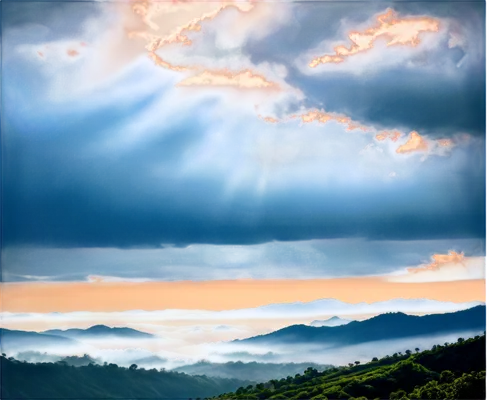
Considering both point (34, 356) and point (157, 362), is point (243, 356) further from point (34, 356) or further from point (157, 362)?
point (34, 356)

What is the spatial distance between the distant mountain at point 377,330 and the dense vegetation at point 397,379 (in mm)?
230

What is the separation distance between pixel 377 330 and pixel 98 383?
3.84 m

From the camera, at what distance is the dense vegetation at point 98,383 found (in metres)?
9.66

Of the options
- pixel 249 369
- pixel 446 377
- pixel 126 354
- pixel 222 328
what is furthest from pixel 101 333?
pixel 446 377

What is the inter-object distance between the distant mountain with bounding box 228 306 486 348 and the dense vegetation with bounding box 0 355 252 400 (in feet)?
2.54

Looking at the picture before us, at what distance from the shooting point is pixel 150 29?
9.47 m

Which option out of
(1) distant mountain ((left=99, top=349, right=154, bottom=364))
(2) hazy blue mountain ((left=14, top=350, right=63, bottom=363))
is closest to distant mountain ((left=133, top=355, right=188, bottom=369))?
(1) distant mountain ((left=99, top=349, right=154, bottom=364))

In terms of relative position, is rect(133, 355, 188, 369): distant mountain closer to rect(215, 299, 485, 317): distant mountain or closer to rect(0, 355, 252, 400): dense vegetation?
rect(0, 355, 252, 400): dense vegetation

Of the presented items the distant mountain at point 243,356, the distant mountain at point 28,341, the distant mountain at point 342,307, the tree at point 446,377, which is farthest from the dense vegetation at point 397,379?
the distant mountain at point 28,341

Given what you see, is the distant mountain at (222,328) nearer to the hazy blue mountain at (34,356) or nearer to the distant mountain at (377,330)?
the distant mountain at (377,330)

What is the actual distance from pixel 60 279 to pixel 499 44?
6.18m

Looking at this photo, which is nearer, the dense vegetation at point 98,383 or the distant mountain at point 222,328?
the dense vegetation at point 98,383

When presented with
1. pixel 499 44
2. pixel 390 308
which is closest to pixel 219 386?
pixel 390 308

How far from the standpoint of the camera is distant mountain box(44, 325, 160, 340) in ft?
31.6
